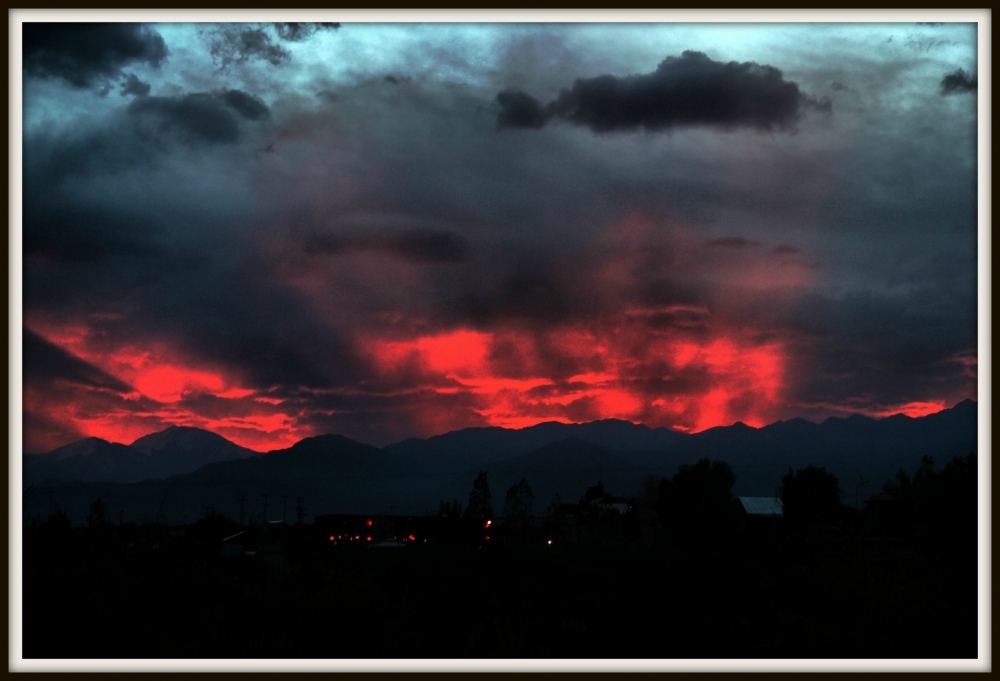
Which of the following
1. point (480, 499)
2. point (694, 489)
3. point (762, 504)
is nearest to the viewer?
point (694, 489)

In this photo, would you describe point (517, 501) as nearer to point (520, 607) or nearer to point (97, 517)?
point (520, 607)

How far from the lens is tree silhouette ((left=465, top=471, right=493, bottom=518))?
72.0 metres

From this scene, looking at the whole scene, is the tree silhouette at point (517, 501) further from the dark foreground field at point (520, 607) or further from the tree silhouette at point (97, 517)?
the dark foreground field at point (520, 607)

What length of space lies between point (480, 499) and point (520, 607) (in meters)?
59.3

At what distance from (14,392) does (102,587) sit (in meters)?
5.96

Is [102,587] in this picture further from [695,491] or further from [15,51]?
[695,491]

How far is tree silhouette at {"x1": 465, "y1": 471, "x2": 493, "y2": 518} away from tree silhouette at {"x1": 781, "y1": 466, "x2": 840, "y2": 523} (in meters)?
24.9

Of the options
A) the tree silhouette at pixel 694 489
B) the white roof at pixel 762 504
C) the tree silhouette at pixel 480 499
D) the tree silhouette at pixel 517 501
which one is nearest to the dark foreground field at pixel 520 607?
the tree silhouette at pixel 694 489

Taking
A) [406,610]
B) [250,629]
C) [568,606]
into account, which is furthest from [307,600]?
[568,606]

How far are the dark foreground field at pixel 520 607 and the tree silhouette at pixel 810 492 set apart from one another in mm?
43247

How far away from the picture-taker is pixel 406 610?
1559 cm

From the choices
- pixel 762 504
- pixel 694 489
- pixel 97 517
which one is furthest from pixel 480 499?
pixel 97 517

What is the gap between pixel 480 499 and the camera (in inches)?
2992

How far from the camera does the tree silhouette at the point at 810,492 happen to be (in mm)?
59312
